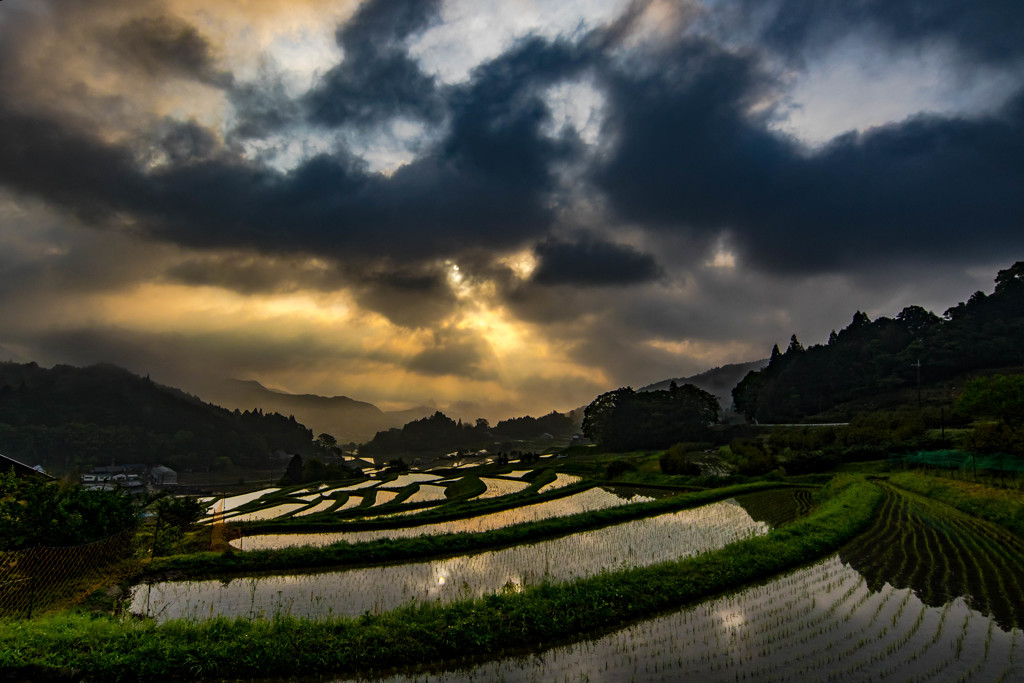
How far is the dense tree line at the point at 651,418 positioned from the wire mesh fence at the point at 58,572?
7191cm

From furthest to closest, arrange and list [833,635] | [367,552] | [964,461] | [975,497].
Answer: [964,461], [975,497], [367,552], [833,635]

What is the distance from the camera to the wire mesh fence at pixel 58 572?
38.2ft

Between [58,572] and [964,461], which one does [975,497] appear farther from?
[58,572]

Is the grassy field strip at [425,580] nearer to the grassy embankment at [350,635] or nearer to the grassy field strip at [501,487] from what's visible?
the grassy embankment at [350,635]

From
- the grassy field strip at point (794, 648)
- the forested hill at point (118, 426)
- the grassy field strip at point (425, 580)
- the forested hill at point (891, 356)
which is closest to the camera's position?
the grassy field strip at point (794, 648)

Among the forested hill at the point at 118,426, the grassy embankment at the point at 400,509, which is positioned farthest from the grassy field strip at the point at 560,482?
the forested hill at the point at 118,426

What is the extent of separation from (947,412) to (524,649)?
5916 cm

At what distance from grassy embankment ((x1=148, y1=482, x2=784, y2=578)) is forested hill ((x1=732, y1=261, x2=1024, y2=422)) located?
76964 mm

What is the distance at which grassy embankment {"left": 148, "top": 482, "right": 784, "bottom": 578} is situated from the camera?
1619 cm

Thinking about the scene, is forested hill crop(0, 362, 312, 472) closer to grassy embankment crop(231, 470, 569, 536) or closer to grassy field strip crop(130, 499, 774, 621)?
grassy embankment crop(231, 470, 569, 536)

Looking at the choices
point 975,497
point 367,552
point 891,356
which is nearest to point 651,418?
point 891,356

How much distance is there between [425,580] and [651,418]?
69866 mm

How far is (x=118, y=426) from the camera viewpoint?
128 m

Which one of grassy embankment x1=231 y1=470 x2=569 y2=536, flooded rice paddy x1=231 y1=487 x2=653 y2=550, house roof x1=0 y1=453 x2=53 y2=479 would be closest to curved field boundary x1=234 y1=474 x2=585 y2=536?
grassy embankment x1=231 y1=470 x2=569 y2=536
